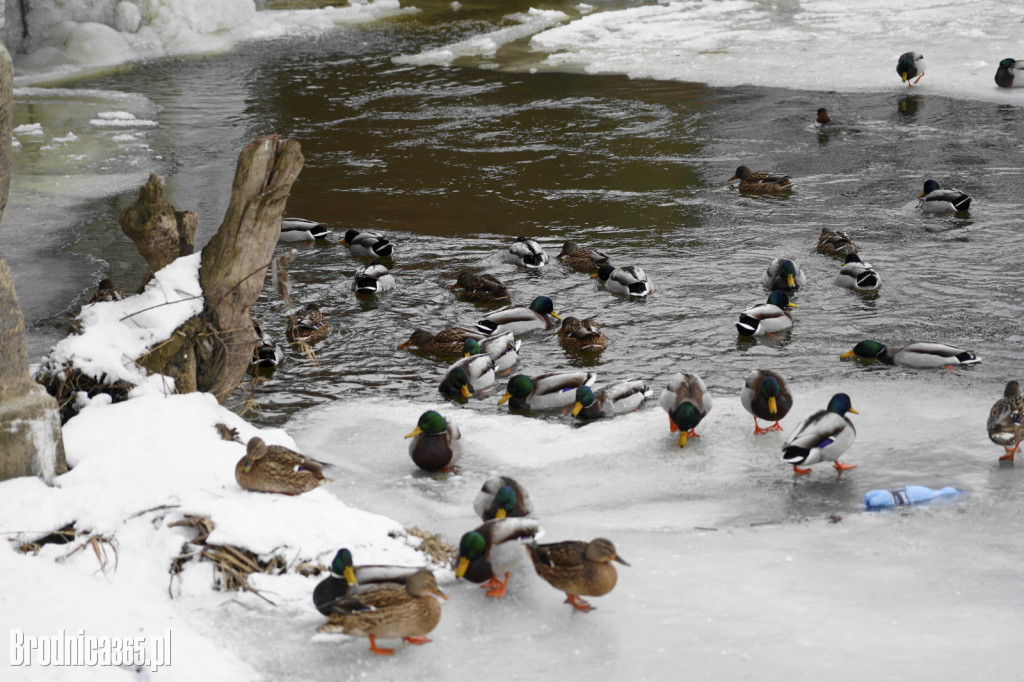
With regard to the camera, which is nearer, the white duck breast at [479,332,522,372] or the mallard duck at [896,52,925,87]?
the white duck breast at [479,332,522,372]

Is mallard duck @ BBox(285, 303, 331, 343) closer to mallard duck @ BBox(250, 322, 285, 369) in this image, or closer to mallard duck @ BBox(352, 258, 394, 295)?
mallard duck @ BBox(250, 322, 285, 369)

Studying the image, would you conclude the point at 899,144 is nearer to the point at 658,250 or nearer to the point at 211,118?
the point at 658,250

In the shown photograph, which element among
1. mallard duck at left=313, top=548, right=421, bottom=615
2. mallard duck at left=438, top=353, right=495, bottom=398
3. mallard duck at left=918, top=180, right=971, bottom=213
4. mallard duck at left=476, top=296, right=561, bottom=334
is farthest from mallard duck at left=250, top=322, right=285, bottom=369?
mallard duck at left=918, top=180, right=971, bottom=213

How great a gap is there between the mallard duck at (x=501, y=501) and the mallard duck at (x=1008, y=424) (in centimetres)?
263

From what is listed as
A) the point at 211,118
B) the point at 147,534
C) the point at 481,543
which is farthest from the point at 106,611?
the point at 211,118

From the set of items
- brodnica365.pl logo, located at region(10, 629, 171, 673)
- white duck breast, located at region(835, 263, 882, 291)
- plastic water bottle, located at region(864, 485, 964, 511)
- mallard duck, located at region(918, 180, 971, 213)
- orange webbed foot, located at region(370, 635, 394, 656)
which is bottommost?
orange webbed foot, located at region(370, 635, 394, 656)

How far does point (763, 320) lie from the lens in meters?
8.41

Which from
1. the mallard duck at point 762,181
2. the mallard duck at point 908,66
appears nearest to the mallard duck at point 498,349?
the mallard duck at point 762,181

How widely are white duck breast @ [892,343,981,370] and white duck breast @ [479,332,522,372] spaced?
2.78 m

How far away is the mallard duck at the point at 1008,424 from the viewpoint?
19.6ft

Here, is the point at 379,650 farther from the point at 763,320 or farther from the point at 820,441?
the point at 763,320

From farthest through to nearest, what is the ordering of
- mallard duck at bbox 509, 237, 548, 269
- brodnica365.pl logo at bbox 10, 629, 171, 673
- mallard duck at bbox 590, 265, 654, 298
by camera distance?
mallard duck at bbox 509, 237, 548, 269 < mallard duck at bbox 590, 265, 654, 298 < brodnica365.pl logo at bbox 10, 629, 171, 673

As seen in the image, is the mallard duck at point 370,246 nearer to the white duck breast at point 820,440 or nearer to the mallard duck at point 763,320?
the mallard duck at point 763,320

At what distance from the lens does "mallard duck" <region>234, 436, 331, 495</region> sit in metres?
5.23
